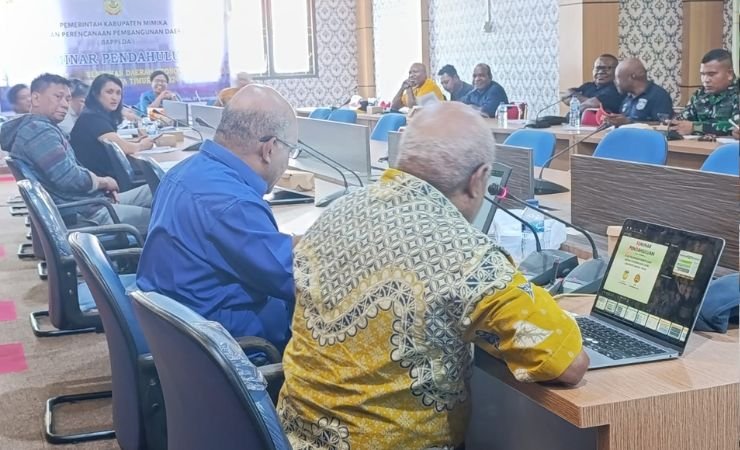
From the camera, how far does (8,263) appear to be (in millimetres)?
5844

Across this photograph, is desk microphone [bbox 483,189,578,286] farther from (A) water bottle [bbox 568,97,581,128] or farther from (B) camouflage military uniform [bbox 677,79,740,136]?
(A) water bottle [bbox 568,97,581,128]

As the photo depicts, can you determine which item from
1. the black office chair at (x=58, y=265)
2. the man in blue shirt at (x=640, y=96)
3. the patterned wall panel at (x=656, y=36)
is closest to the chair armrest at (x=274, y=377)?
the black office chair at (x=58, y=265)

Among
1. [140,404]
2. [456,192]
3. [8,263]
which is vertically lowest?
[8,263]

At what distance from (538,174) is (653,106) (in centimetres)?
295

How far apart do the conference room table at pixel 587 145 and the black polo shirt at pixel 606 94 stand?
0.66 metres

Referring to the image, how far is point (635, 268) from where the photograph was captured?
5.75ft

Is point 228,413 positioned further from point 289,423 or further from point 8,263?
point 8,263

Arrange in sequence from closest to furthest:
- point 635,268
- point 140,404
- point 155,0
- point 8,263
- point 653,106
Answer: point 635,268 < point 140,404 < point 8,263 < point 653,106 < point 155,0

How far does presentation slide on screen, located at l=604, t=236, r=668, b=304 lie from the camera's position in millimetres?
1696

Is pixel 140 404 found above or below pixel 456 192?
below

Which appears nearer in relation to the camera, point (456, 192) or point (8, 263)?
point (456, 192)

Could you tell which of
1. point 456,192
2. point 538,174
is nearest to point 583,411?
point 456,192

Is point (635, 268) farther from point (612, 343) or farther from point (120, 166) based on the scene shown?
point (120, 166)

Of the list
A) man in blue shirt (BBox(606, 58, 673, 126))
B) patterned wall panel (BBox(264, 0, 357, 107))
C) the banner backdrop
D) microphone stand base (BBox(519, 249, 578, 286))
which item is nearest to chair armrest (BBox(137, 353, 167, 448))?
microphone stand base (BBox(519, 249, 578, 286))
